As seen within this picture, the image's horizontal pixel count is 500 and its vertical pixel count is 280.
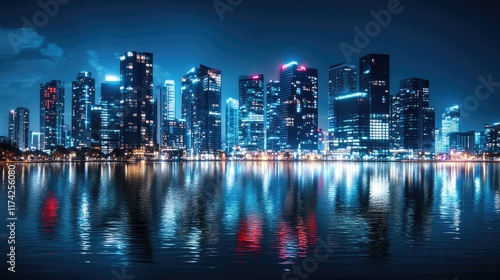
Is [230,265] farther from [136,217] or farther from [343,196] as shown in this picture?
[343,196]

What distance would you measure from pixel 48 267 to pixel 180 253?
6.08 metres

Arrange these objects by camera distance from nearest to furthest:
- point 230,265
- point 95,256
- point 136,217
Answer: point 230,265 → point 95,256 → point 136,217

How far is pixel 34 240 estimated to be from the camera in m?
25.3

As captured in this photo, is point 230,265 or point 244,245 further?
point 244,245

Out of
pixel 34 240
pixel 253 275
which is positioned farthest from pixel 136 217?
pixel 253 275
